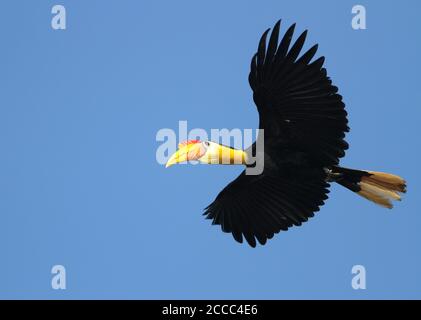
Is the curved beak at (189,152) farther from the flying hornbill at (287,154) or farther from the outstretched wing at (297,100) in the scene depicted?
the outstretched wing at (297,100)

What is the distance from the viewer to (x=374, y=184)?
1294 cm

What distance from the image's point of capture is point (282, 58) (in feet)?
37.8

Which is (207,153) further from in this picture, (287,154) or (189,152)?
(287,154)

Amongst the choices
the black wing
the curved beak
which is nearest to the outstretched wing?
the black wing

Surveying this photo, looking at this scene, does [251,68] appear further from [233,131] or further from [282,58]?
[233,131]

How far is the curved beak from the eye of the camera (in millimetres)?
12609

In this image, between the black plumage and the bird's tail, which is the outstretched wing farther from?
the bird's tail

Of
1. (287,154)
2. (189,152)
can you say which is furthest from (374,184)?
(189,152)

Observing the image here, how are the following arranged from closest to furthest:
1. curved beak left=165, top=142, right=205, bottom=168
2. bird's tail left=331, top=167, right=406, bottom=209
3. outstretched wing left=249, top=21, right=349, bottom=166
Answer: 1. outstretched wing left=249, top=21, right=349, bottom=166
2. curved beak left=165, top=142, right=205, bottom=168
3. bird's tail left=331, top=167, right=406, bottom=209

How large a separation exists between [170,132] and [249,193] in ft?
5.12

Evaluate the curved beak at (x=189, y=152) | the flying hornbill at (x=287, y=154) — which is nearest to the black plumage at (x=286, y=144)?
the flying hornbill at (x=287, y=154)

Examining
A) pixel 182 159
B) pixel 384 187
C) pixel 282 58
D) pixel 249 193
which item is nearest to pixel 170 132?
pixel 182 159

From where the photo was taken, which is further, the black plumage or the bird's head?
the bird's head
